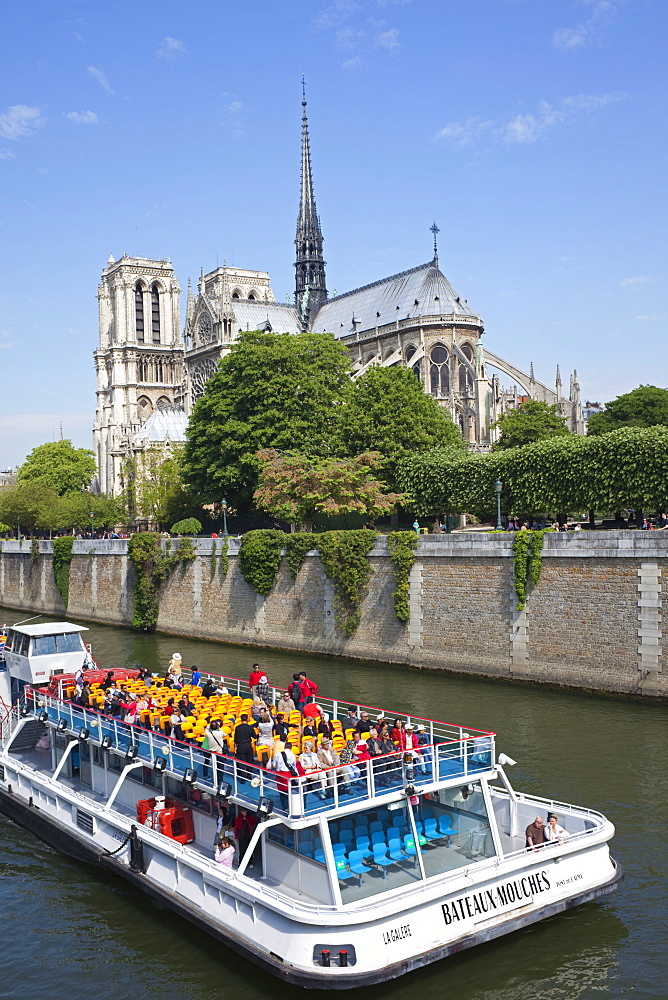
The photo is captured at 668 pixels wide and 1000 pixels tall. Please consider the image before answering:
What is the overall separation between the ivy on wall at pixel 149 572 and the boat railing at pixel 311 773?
95.7 feet

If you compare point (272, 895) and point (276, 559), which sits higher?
point (276, 559)

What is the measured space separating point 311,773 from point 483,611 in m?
19.1

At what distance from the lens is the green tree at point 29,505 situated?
242 feet

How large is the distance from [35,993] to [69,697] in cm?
738

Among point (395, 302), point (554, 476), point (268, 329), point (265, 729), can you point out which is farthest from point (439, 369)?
point (265, 729)

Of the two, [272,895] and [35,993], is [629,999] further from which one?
[35,993]

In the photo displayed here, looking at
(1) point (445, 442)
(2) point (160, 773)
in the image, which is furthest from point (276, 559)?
(2) point (160, 773)

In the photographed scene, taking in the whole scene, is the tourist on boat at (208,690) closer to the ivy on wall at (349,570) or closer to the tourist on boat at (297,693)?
the tourist on boat at (297,693)

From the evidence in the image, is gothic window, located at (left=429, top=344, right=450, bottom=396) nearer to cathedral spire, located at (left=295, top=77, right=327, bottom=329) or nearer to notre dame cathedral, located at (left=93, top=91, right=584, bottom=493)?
notre dame cathedral, located at (left=93, top=91, right=584, bottom=493)

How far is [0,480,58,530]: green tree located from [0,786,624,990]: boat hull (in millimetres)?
58955

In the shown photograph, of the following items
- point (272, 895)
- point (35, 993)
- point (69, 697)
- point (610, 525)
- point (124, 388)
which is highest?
point (124, 388)

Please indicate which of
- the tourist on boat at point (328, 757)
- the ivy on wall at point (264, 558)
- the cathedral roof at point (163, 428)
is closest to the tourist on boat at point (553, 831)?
the tourist on boat at point (328, 757)

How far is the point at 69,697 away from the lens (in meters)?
20.1

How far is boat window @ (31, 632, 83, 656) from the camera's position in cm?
2236
